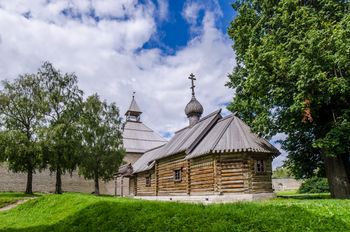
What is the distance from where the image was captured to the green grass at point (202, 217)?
780cm

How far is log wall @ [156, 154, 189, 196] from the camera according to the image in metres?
22.6

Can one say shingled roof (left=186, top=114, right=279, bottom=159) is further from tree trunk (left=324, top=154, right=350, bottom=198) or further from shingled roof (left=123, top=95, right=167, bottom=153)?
shingled roof (left=123, top=95, right=167, bottom=153)

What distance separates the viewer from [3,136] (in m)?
26.5

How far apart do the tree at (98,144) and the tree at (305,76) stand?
16.9 m

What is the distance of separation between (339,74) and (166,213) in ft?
44.0

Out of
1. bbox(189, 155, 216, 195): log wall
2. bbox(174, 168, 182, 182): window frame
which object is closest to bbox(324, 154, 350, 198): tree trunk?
bbox(189, 155, 216, 195): log wall

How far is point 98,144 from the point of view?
3241 centimetres

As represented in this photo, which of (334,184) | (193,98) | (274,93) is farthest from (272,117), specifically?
(193,98)

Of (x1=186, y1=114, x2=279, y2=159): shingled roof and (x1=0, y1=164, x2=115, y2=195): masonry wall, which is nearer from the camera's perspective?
(x1=186, y1=114, x2=279, y2=159): shingled roof

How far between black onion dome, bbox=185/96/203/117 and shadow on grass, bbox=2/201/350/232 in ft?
67.6

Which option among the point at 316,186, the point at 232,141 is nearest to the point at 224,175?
the point at 232,141

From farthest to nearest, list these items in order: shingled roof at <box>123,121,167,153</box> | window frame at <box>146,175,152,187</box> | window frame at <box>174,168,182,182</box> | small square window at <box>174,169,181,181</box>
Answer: shingled roof at <box>123,121,167,153</box>, window frame at <box>146,175,152,187</box>, small square window at <box>174,169,181,181</box>, window frame at <box>174,168,182,182</box>

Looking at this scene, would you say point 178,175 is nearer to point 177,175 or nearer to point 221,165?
point 177,175

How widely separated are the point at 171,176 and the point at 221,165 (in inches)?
261
